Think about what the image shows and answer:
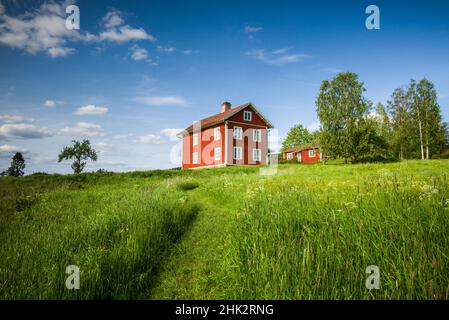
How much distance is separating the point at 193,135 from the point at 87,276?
37.2 metres

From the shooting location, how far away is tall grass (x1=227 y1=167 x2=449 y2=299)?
2.73 metres

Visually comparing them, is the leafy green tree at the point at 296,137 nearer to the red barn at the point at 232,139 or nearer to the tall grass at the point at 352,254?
the red barn at the point at 232,139

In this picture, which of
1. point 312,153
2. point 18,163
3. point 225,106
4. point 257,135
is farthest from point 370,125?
point 18,163

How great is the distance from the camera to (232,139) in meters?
33.9

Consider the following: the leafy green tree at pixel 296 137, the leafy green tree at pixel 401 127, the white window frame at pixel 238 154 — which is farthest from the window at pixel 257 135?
the leafy green tree at pixel 296 137

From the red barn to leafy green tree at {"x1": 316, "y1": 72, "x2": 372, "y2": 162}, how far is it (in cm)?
830

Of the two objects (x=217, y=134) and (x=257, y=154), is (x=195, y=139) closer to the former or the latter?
(x=217, y=134)

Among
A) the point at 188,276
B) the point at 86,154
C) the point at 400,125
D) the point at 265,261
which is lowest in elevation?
the point at 188,276

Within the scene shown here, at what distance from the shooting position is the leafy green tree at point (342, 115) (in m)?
31.2

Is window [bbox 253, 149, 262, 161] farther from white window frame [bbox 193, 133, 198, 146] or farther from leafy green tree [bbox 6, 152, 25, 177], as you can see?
leafy green tree [bbox 6, 152, 25, 177]
